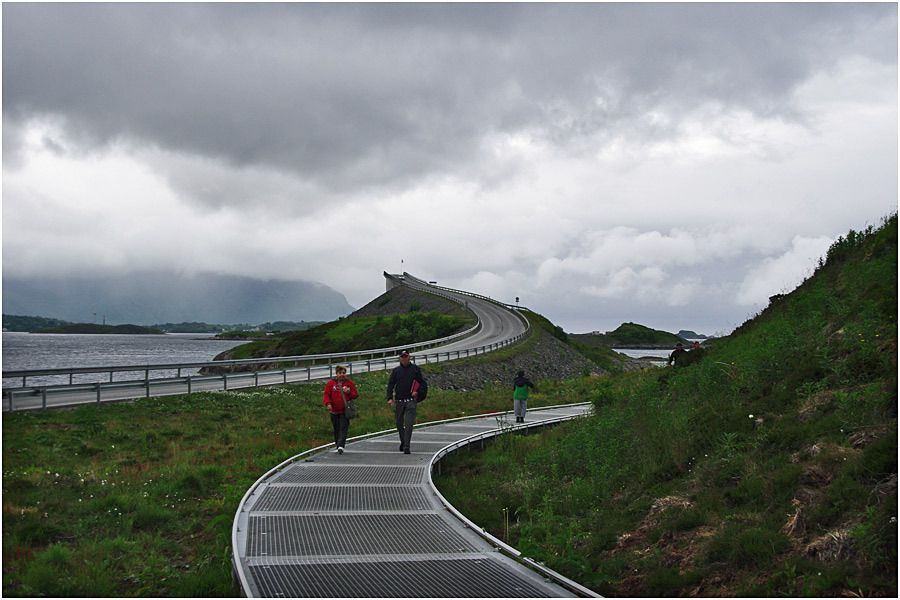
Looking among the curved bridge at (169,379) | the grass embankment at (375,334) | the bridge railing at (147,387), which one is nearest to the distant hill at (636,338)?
the grass embankment at (375,334)

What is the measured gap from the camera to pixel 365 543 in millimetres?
7879

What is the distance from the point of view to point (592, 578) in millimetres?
6652

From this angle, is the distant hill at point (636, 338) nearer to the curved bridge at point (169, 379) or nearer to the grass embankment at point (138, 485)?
the curved bridge at point (169, 379)

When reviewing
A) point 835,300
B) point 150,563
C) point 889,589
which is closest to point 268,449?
point 150,563

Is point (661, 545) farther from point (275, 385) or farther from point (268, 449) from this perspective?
point (275, 385)

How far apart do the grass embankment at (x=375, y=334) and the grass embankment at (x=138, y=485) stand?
4969cm

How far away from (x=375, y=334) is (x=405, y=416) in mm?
64044

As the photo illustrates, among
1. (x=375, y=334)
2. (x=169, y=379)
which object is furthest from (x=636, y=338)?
(x=169, y=379)

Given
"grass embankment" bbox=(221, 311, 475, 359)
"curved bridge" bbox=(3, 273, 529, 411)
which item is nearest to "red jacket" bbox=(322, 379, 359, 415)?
"curved bridge" bbox=(3, 273, 529, 411)

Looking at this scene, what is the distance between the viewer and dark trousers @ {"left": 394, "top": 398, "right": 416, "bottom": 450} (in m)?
14.5

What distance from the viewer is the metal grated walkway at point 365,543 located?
639 centimetres

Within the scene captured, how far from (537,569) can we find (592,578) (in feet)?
1.80

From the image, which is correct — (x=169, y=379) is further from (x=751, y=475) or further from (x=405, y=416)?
(x=751, y=475)

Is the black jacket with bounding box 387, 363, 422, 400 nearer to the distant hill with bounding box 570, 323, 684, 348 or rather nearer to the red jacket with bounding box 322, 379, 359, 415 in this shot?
the red jacket with bounding box 322, 379, 359, 415
